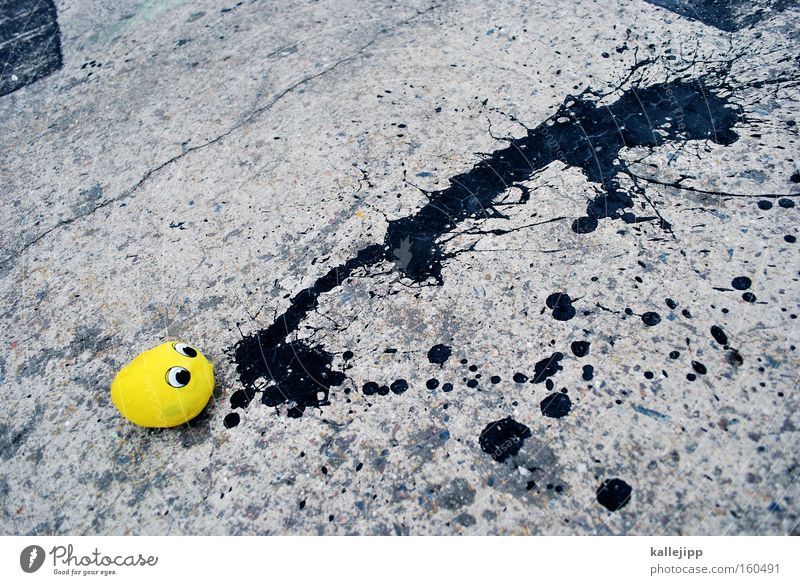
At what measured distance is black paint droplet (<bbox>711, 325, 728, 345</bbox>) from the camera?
167 centimetres

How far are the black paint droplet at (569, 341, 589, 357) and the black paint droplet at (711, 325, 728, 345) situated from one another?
1.27 feet

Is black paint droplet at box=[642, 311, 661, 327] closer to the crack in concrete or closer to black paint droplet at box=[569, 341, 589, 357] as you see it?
black paint droplet at box=[569, 341, 589, 357]

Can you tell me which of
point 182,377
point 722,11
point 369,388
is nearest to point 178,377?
point 182,377

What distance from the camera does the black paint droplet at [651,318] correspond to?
1752 millimetres

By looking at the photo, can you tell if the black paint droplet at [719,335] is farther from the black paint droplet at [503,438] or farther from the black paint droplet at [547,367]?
the black paint droplet at [503,438]

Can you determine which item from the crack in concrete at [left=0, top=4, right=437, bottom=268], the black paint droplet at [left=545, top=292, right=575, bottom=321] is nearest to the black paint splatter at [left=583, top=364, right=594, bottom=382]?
the black paint droplet at [left=545, top=292, right=575, bottom=321]

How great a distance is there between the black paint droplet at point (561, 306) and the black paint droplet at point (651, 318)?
23cm

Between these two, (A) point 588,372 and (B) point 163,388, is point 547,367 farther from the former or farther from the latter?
(B) point 163,388

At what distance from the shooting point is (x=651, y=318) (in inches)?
69.5

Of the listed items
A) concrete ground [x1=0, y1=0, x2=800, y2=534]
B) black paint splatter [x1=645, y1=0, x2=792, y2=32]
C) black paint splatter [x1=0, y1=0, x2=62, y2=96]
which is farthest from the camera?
black paint splatter [x1=0, y1=0, x2=62, y2=96]

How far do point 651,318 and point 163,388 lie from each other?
1.60 meters

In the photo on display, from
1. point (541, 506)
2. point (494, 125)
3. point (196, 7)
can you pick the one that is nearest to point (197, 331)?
point (541, 506)

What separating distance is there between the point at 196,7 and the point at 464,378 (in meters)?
3.49

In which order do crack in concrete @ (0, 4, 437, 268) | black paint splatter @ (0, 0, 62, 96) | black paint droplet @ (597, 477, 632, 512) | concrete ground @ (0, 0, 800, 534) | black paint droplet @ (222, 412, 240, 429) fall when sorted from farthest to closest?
1. black paint splatter @ (0, 0, 62, 96)
2. crack in concrete @ (0, 4, 437, 268)
3. black paint droplet @ (222, 412, 240, 429)
4. concrete ground @ (0, 0, 800, 534)
5. black paint droplet @ (597, 477, 632, 512)
